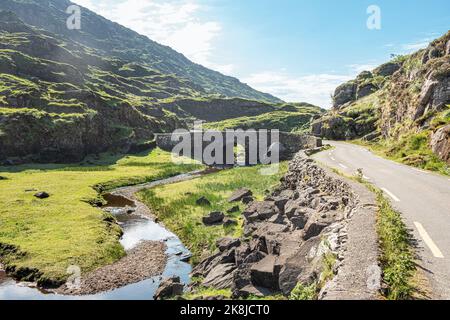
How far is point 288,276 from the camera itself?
1753cm

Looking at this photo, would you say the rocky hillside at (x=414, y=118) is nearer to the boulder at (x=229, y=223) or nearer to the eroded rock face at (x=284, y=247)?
the eroded rock face at (x=284, y=247)

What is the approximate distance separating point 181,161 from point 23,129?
47.7 m

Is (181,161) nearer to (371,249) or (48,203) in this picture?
(48,203)

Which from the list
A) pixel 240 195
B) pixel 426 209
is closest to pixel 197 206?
pixel 240 195

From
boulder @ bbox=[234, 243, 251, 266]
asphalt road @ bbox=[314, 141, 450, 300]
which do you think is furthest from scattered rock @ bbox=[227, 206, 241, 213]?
boulder @ bbox=[234, 243, 251, 266]

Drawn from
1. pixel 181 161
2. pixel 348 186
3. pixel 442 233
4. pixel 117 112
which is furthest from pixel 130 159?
pixel 442 233

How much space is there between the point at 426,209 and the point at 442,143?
76.8 ft

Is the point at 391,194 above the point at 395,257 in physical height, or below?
above

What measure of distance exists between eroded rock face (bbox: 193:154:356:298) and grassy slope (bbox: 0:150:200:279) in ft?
43.1

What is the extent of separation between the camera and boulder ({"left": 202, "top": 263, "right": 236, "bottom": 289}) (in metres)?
23.6

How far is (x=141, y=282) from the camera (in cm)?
3080

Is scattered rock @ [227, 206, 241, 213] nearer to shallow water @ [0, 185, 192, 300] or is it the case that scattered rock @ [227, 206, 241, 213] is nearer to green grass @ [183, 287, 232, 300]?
shallow water @ [0, 185, 192, 300]

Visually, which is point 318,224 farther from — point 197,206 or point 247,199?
point 197,206

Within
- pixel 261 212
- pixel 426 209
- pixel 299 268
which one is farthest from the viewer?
pixel 261 212
